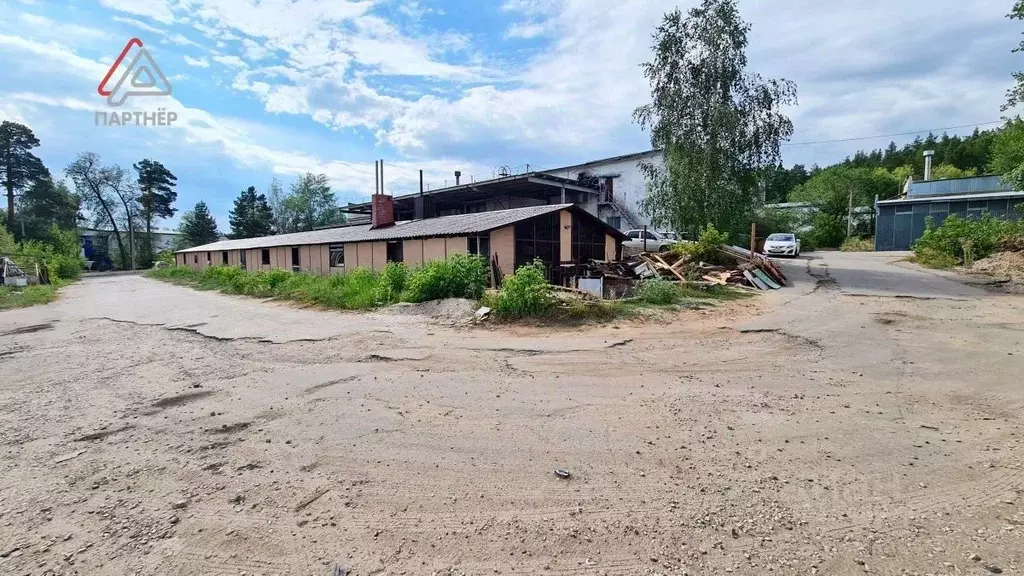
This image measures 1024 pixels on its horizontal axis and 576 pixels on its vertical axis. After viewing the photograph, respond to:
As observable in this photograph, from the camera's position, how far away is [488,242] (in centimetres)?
1636

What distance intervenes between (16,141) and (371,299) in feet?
210

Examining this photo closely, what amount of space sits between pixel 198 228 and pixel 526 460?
7460 centimetres

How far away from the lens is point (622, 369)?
20.3ft

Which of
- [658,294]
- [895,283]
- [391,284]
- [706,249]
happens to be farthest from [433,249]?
[895,283]

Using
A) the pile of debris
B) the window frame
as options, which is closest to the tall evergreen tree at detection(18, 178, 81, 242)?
the window frame

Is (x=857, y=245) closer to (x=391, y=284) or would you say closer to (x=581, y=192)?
(x=581, y=192)

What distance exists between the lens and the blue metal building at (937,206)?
28.0 meters

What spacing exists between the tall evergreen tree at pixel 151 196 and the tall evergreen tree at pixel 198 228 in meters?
2.59

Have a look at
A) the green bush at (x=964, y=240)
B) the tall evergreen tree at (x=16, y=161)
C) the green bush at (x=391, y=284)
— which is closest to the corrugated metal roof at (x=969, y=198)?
the green bush at (x=964, y=240)

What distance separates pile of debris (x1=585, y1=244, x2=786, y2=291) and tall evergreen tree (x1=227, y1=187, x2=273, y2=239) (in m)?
61.2

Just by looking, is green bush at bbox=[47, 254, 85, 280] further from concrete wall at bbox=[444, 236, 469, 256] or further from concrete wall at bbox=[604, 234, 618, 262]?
concrete wall at bbox=[604, 234, 618, 262]

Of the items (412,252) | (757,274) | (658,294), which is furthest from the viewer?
(412,252)

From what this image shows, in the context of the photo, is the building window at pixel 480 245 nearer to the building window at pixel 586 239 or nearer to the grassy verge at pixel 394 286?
the grassy verge at pixel 394 286

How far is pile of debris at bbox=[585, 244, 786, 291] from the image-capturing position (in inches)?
594
